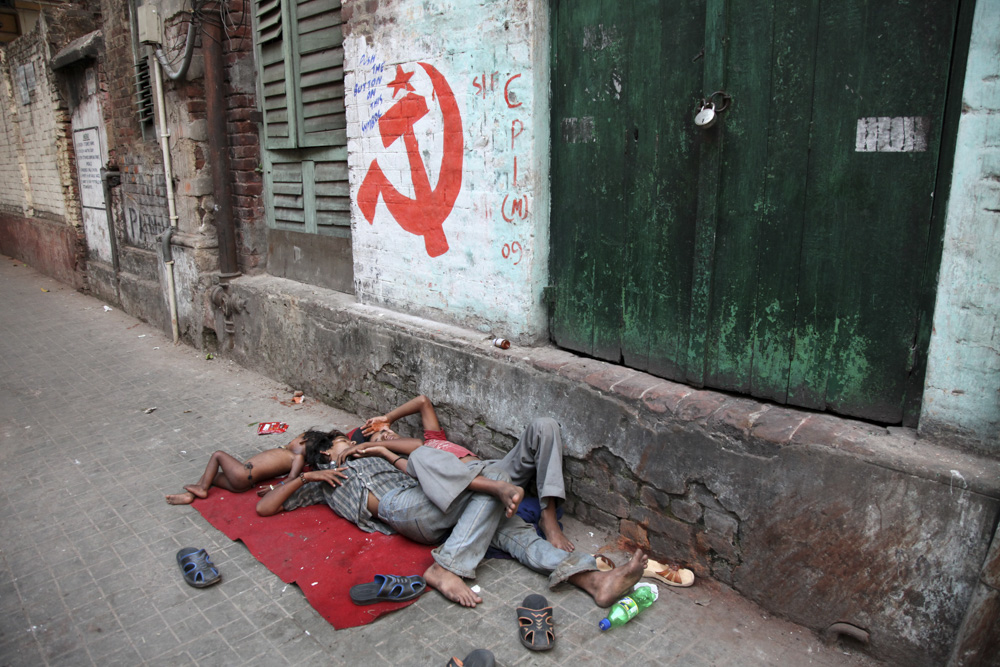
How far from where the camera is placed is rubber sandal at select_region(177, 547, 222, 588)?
3.12 m

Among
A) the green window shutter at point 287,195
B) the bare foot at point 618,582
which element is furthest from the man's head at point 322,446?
the green window shutter at point 287,195

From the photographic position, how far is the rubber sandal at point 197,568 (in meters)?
3.12

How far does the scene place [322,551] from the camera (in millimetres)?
3408

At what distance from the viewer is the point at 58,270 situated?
10758mm

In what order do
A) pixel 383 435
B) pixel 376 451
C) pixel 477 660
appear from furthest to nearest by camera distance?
pixel 383 435 < pixel 376 451 < pixel 477 660

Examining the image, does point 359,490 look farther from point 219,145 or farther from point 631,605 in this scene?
point 219,145

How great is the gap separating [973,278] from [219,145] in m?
6.15

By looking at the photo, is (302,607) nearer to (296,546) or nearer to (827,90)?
(296,546)

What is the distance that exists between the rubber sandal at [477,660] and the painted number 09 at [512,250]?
203cm

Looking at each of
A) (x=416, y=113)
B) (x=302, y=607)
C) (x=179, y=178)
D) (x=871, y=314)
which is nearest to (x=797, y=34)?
(x=871, y=314)

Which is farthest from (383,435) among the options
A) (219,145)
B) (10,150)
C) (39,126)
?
(10,150)

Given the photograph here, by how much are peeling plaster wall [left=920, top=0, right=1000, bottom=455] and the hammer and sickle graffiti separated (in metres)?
2.53

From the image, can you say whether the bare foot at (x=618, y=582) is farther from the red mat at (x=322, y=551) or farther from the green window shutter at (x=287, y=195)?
the green window shutter at (x=287, y=195)

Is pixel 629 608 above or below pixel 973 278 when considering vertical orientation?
below
